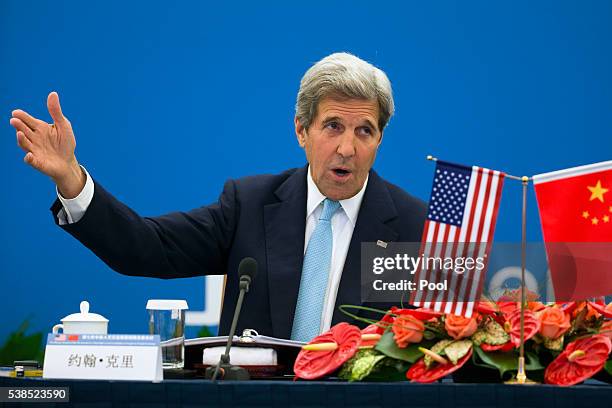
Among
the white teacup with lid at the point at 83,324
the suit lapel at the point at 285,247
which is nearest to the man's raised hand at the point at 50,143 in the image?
the white teacup with lid at the point at 83,324

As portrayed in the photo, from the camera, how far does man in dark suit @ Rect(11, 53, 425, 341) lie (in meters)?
2.64

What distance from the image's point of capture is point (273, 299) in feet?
8.68

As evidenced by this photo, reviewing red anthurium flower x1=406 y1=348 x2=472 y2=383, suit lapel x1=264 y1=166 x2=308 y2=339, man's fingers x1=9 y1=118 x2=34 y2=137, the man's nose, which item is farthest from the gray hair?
red anthurium flower x1=406 y1=348 x2=472 y2=383

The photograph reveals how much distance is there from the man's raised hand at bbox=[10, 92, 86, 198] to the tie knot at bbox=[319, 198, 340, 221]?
89cm

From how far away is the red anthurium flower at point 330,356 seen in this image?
1694 mm

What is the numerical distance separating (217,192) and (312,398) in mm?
2437

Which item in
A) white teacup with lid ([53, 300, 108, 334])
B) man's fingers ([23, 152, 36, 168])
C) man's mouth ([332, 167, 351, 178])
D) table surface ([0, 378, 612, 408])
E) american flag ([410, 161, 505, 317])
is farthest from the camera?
man's mouth ([332, 167, 351, 178])

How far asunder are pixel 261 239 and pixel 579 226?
4.04 feet

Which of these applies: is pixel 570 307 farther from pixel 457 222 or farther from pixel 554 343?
pixel 457 222

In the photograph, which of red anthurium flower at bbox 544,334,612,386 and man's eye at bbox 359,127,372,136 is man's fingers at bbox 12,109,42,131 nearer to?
man's eye at bbox 359,127,372,136

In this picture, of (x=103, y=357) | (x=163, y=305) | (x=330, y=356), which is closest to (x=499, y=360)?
(x=330, y=356)

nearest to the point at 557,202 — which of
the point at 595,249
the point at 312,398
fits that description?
the point at 595,249

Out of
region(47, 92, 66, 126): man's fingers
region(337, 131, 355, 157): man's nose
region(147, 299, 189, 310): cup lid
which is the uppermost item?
region(337, 131, 355, 157): man's nose

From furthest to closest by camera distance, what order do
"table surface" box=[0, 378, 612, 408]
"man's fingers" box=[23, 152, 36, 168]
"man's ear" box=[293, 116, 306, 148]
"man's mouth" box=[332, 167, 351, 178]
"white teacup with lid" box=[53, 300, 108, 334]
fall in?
1. "man's ear" box=[293, 116, 306, 148]
2. "man's mouth" box=[332, 167, 351, 178]
3. "white teacup with lid" box=[53, 300, 108, 334]
4. "man's fingers" box=[23, 152, 36, 168]
5. "table surface" box=[0, 378, 612, 408]
